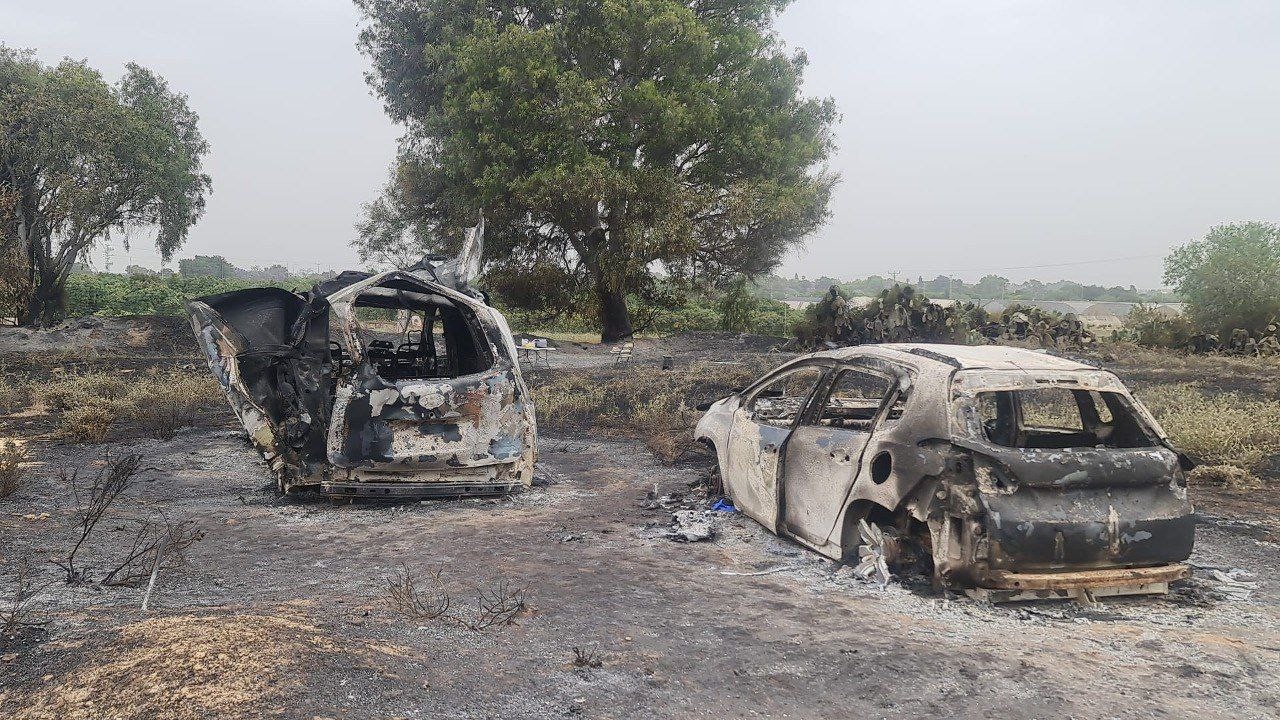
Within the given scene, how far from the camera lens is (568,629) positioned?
4215 millimetres

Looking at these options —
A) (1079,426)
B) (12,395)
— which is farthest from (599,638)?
(12,395)

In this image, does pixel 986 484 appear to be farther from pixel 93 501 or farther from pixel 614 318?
pixel 614 318

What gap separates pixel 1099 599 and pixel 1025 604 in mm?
509

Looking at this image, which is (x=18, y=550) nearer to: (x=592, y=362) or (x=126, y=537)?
(x=126, y=537)

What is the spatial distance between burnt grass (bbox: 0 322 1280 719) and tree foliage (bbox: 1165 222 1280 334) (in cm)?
1968

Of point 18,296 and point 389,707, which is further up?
point 18,296

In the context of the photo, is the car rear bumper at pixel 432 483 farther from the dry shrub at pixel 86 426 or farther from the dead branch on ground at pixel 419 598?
the dry shrub at pixel 86 426

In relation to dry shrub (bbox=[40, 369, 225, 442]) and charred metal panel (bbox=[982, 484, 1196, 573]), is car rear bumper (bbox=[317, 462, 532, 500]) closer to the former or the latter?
charred metal panel (bbox=[982, 484, 1196, 573])

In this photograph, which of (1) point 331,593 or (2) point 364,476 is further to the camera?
(2) point 364,476

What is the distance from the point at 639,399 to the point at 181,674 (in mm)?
10959

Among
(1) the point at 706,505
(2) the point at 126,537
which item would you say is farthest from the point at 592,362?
(2) the point at 126,537

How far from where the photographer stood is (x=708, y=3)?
28.3 m

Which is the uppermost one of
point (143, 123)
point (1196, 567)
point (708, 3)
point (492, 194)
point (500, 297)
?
point (708, 3)

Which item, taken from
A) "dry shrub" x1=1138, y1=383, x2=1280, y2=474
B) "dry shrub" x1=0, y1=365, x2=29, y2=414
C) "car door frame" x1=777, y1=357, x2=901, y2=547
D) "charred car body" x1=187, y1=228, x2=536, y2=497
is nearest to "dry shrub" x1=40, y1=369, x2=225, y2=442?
"dry shrub" x1=0, y1=365, x2=29, y2=414
